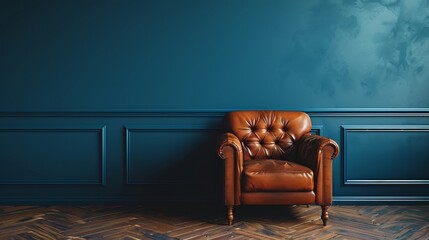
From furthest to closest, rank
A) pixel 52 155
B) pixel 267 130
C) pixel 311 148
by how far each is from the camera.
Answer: pixel 52 155 < pixel 267 130 < pixel 311 148

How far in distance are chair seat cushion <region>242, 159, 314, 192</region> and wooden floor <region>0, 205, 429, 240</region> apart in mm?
246

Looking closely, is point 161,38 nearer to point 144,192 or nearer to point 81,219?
point 144,192

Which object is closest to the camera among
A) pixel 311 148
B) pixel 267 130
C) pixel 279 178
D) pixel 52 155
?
pixel 279 178

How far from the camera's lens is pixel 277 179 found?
2420 millimetres

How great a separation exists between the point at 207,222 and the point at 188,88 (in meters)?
1.02

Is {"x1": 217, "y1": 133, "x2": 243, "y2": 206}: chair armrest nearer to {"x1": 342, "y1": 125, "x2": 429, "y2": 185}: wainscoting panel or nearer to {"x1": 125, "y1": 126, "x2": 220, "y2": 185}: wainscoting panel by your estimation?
{"x1": 125, "y1": 126, "x2": 220, "y2": 185}: wainscoting panel

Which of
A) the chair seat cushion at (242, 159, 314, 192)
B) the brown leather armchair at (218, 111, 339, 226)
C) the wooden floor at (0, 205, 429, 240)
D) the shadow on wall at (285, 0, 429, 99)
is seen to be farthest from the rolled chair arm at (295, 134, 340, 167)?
the shadow on wall at (285, 0, 429, 99)

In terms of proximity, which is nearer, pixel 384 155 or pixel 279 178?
pixel 279 178

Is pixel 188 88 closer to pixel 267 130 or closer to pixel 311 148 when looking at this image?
pixel 267 130

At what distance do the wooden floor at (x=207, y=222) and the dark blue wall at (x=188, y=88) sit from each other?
0.20 metres

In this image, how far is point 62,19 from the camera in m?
3.00

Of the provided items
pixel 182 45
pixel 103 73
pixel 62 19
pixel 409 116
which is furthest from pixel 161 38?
pixel 409 116

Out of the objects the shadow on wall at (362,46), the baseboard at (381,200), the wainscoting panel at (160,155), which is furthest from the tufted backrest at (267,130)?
the baseboard at (381,200)

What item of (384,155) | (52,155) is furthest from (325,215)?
(52,155)
